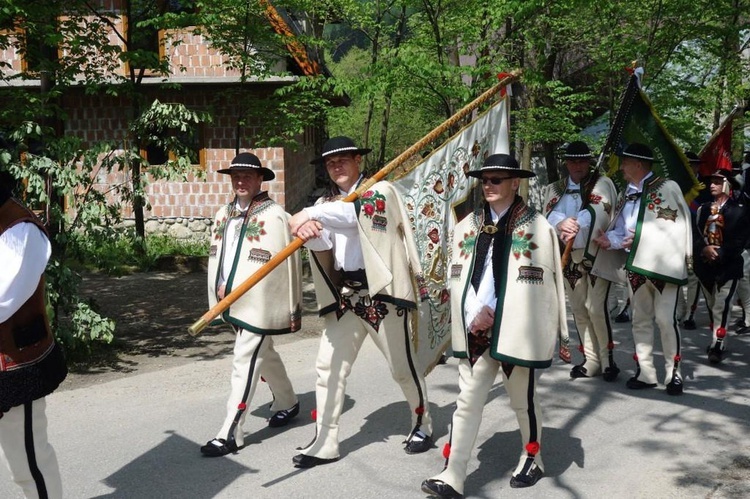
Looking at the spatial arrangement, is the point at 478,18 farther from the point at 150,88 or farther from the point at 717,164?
the point at 150,88

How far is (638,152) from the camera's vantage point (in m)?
6.96

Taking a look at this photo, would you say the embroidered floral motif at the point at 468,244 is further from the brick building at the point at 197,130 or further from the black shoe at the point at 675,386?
the brick building at the point at 197,130

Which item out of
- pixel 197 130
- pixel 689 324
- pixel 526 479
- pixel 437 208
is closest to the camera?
pixel 526 479

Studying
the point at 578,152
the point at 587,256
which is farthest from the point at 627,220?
the point at 578,152

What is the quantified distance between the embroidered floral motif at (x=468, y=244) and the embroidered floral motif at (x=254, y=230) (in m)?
1.51

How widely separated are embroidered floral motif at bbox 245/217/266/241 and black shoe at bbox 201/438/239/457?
4.51ft

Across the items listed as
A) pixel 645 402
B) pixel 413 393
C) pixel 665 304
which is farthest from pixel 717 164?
pixel 413 393

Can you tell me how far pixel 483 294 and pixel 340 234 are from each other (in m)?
1.03

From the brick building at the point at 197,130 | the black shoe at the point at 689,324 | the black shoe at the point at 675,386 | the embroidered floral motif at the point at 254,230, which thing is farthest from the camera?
the brick building at the point at 197,130

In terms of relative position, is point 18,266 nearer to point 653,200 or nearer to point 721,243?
point 653,200

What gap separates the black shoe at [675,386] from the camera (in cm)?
684

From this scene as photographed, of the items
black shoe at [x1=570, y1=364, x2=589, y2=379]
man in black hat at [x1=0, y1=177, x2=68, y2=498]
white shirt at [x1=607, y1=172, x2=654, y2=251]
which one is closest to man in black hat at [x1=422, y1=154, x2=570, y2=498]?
man in black hat at [x1=0, y1=177, x2=68, y2=498]

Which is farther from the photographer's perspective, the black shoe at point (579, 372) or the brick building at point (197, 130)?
the brick building at point (197, 130)

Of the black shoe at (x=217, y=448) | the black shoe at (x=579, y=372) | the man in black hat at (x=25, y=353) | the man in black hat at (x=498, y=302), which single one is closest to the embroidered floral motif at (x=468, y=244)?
the man in black hat at (x=498, y=302)
